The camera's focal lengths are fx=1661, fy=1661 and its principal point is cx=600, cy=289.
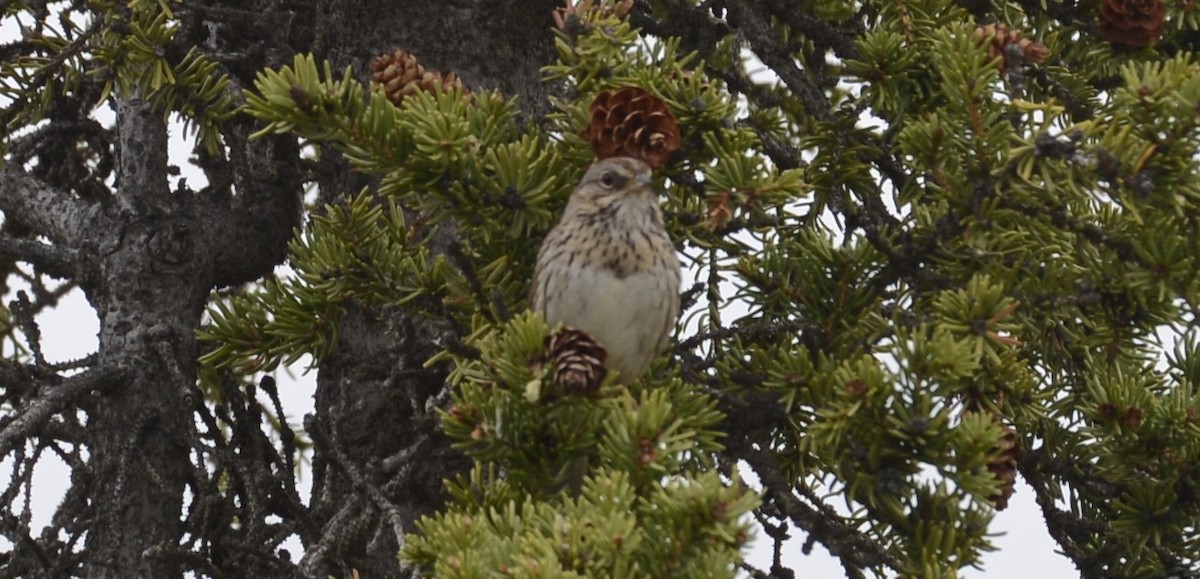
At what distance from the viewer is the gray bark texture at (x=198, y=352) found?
3.97 metres

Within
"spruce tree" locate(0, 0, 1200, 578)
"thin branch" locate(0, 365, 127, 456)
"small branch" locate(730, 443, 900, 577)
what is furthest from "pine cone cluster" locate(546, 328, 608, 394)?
"thin branch" locate(0, 365, 127, 456)

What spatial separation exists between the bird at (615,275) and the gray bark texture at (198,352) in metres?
0.41

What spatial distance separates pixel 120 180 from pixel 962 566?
2.63 m

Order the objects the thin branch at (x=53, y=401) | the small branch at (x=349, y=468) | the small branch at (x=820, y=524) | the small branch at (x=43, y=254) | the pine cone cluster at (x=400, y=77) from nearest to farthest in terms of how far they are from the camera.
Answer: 1. the small branch at (x=820, y=524)
2. the pine cone cluster at (x=400, y=77)
3. the small branch at (x=349, y=468)
4. the thin branch at (x=53, y=401)
5. the small branch at (x=43, y=254)

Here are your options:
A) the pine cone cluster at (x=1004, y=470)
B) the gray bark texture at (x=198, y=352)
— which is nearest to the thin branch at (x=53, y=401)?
the gray bark texture at (x=198, y=352)

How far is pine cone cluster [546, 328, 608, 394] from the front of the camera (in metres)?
2.63

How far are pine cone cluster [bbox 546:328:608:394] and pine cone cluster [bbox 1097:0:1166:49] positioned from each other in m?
1.53

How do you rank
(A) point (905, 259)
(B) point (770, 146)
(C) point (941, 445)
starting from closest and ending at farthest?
(C) point (941, 445), (A) point (905, 259), (B) point (770, 146)

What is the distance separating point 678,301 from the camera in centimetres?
366

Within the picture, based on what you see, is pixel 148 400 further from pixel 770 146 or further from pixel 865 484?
pixel 865 484

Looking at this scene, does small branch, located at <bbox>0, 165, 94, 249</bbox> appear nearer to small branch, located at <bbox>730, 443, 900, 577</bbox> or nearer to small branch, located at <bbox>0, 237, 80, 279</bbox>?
small branch, located at <bbox>0, 237, 80, 279</bbox>

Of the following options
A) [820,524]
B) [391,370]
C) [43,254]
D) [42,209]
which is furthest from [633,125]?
[42,209]

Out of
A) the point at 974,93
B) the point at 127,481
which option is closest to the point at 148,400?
the point at 127,481

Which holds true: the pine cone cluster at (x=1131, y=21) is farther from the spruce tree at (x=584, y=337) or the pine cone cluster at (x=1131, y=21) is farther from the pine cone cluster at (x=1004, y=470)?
the pine cone cluster at (x=1004, y=470)
